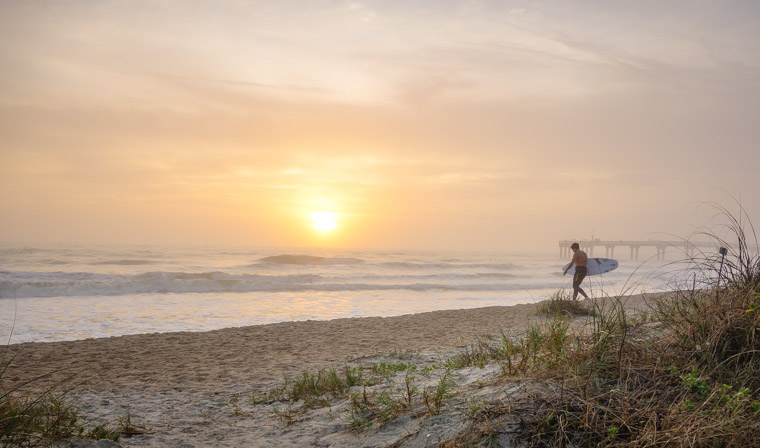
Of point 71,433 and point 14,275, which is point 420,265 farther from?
point 71,433

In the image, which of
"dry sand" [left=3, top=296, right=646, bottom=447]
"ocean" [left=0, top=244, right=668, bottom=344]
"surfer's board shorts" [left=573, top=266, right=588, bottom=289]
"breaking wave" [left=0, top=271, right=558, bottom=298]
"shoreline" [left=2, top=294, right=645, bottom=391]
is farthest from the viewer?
"breaking wave" [left=0, top=271, right=558, bottom=298]

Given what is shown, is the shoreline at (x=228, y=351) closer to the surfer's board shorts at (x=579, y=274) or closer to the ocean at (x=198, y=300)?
the ocean at (x=198, y=300)

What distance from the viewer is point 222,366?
7500 mm

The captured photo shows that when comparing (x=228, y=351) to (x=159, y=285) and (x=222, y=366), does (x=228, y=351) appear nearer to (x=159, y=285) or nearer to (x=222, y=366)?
(x=222, y=366)

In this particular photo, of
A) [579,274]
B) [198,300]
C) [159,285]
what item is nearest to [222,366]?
[579,274]

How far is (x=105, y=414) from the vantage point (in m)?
4.84

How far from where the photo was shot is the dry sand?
4195 mm

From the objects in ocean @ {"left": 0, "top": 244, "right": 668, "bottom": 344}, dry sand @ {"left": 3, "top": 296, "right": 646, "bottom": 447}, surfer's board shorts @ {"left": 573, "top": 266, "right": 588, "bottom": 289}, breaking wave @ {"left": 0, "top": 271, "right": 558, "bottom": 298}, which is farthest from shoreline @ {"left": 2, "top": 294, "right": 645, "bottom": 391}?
breaking wave @ {"left": 0, "top": 271, "right": 558, "bottom": 298}

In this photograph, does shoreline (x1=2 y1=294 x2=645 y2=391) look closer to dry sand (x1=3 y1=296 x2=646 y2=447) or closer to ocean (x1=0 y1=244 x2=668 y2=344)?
dry sand (x1=3 y1=296 x2=646 y2=447)

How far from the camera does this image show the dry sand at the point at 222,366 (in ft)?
13.8

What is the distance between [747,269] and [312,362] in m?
5.78

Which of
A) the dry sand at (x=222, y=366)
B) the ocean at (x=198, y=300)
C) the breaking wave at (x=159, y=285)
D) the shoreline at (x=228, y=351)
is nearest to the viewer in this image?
the dry sand at (x=222, y=366)

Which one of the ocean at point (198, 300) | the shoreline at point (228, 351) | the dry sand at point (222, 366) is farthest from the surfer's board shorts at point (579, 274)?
the shoreline at point (228, 351)

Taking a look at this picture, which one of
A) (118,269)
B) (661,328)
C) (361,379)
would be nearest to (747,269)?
(661,328)
